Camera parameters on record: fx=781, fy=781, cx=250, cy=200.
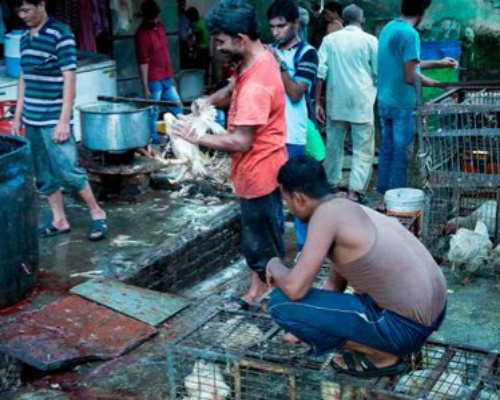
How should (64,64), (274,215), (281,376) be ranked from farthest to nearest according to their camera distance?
(64,64) < (274,215) < (281,376)

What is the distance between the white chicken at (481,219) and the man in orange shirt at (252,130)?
6.91 ft

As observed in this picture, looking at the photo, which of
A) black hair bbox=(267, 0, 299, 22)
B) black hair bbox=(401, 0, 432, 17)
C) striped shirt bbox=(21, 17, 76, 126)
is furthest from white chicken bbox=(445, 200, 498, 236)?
striped shirt bbox=(21, 17, 76, 126)

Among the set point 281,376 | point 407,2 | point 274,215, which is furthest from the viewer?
point 407,2

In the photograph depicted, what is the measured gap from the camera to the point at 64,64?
6.46 metres

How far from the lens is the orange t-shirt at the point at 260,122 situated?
481 cm

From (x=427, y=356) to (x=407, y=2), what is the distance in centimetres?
440

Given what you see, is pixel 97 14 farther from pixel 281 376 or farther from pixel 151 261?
pixel 281 376

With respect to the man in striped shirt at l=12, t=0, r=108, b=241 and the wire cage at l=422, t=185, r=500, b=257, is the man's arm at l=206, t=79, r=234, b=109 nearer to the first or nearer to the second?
the man in striped shirt at l=12, t=0, r=108, b=241

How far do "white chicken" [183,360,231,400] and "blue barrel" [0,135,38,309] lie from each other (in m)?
1.97

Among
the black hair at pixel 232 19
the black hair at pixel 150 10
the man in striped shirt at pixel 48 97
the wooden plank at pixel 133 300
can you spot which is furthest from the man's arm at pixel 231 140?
the black hair at pixel 150 10

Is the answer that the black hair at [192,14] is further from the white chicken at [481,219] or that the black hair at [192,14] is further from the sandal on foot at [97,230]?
the white chicken at [481,219]

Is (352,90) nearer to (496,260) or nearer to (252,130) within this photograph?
(496,260)

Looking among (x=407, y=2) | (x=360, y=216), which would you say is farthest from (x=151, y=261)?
(x=407, y=2)

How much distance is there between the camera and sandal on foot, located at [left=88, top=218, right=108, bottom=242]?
7.00m
